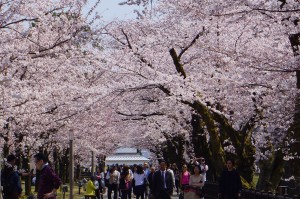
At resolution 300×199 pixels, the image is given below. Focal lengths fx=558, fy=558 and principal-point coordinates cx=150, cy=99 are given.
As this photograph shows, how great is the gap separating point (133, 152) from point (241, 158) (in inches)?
3330

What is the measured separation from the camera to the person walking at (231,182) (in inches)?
445

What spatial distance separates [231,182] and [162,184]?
3486mm

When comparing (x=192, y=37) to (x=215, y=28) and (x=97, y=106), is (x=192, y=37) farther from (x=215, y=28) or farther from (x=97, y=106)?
(x=97, y=106)

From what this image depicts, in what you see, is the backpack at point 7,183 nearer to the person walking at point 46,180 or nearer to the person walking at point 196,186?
the person walking at point 46,180

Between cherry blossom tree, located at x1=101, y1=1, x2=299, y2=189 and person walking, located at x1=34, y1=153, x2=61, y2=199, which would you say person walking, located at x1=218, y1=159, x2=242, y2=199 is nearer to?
cherry blossom tree, located at x1=101, y1=1, x2=299, y2=189

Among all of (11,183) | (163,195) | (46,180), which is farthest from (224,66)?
(46,180)

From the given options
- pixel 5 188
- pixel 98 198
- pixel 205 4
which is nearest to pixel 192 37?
pixel 205 4

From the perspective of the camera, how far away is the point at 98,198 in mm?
23047

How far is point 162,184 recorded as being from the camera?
14508 mm

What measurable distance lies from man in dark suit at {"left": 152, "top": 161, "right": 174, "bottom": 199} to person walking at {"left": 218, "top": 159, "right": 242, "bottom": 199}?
10.6 feet

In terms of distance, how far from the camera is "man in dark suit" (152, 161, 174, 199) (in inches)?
571

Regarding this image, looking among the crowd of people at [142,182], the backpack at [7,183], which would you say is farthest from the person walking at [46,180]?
the backpack at [7,183]

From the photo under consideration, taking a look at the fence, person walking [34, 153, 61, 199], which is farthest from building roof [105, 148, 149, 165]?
person walking [34, 153, 61, 199]

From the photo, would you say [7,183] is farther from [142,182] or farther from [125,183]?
[125,183]
